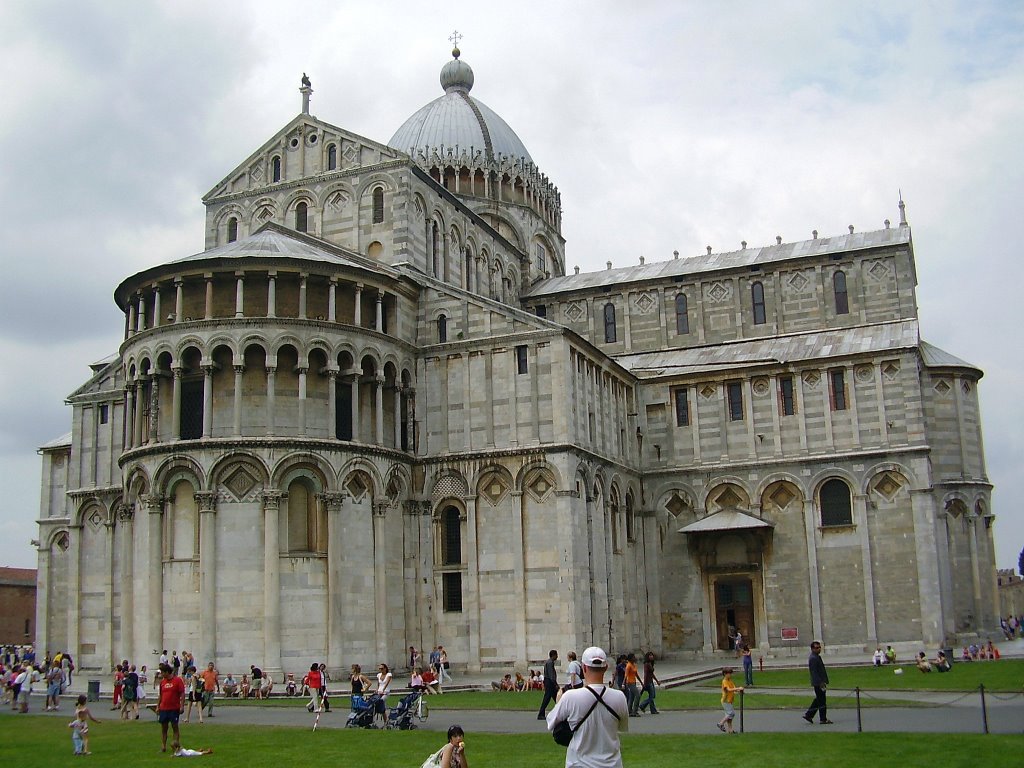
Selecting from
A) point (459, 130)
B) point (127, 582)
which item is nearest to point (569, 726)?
point (127, 582)

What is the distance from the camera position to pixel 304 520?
131 feet

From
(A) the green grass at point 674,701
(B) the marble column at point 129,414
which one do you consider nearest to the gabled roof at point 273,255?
(B) the marble column at point 129,414

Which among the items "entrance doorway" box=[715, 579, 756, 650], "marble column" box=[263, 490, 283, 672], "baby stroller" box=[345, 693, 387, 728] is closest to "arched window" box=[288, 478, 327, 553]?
"marble column" box=[263, 490, 283, 672]

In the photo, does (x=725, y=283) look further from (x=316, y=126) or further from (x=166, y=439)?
(x=166, y=439)

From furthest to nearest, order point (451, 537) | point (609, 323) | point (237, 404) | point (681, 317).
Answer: point (609, 323)
point (681, 317)
point (451, 537)
point (237, 404)

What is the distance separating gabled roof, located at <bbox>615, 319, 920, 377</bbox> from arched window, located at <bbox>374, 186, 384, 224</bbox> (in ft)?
46.1

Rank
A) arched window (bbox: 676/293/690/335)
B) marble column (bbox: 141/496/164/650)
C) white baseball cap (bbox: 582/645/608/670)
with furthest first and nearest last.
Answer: arched window (bbox: 676/293/690/335) < marble column (bbox: 141/496/164/650) < white baseball cap (bbox: 582/645/608/670)

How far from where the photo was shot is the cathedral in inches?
1550

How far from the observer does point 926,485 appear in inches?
1796

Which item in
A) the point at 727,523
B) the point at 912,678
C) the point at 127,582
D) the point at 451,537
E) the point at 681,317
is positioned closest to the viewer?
the point at 912,678

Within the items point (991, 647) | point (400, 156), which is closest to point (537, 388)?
point (400, 156)

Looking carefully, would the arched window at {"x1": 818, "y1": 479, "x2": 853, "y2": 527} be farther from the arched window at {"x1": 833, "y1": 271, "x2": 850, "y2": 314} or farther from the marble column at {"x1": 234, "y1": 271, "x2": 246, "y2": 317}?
the marble column at {"x1": 234, "y1": 271, "x2": 246, "y2": 317}

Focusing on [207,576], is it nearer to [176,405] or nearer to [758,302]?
[176,405]

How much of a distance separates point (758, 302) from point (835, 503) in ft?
41.4
